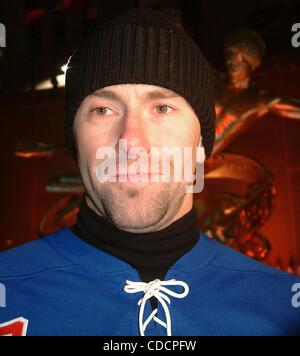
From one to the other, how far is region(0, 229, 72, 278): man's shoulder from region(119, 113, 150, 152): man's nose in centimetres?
24

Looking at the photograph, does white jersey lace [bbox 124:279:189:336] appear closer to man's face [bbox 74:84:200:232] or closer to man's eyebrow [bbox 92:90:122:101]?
man's face [bbox 74:84:200:232]

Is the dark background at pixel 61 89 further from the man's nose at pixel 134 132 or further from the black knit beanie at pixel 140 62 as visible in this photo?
the man's nose at pixel 134 132

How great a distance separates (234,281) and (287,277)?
128mm

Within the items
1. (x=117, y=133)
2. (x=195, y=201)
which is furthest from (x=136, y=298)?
(x=195, y=201)

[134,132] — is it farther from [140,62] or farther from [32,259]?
[32,259]

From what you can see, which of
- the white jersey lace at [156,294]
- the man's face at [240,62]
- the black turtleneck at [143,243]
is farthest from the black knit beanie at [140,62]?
A: the man's face at [240,62]

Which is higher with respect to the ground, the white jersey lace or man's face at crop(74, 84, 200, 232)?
man's face at crop(74, 84, 200, 232)

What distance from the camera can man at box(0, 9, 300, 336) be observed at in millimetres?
693

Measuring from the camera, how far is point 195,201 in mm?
2162

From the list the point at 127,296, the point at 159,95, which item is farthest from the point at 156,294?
the point at 159,95

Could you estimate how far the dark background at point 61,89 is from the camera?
228 cm

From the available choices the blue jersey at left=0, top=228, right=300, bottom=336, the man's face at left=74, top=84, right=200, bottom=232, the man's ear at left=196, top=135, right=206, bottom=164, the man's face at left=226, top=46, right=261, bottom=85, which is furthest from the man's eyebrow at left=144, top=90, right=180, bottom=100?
the man's face at left=226, top=46, right=261, bottom=85
